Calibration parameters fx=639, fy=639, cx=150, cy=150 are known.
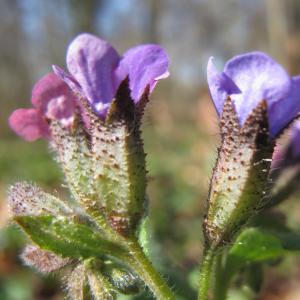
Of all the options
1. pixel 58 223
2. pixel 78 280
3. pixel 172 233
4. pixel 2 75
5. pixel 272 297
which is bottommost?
pixel 272 297

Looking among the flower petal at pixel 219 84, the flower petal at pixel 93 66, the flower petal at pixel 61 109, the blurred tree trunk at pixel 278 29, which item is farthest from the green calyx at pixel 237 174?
the blurred tree trunk at pixel 278 29

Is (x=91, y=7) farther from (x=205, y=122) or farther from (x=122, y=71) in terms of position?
(x=122, y=71)

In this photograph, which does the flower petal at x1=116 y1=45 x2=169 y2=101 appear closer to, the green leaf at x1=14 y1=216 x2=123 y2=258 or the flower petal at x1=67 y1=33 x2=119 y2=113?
the flower petal at x1=67 y1=33 x2=119 y2=113

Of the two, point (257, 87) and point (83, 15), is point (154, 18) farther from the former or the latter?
point (257, 87)

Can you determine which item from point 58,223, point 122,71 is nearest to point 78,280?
point 58,223

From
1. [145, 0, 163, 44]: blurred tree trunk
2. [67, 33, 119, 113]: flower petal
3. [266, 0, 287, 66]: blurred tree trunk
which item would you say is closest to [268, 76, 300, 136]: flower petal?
[67, 33, 119, 113]: flower petal
